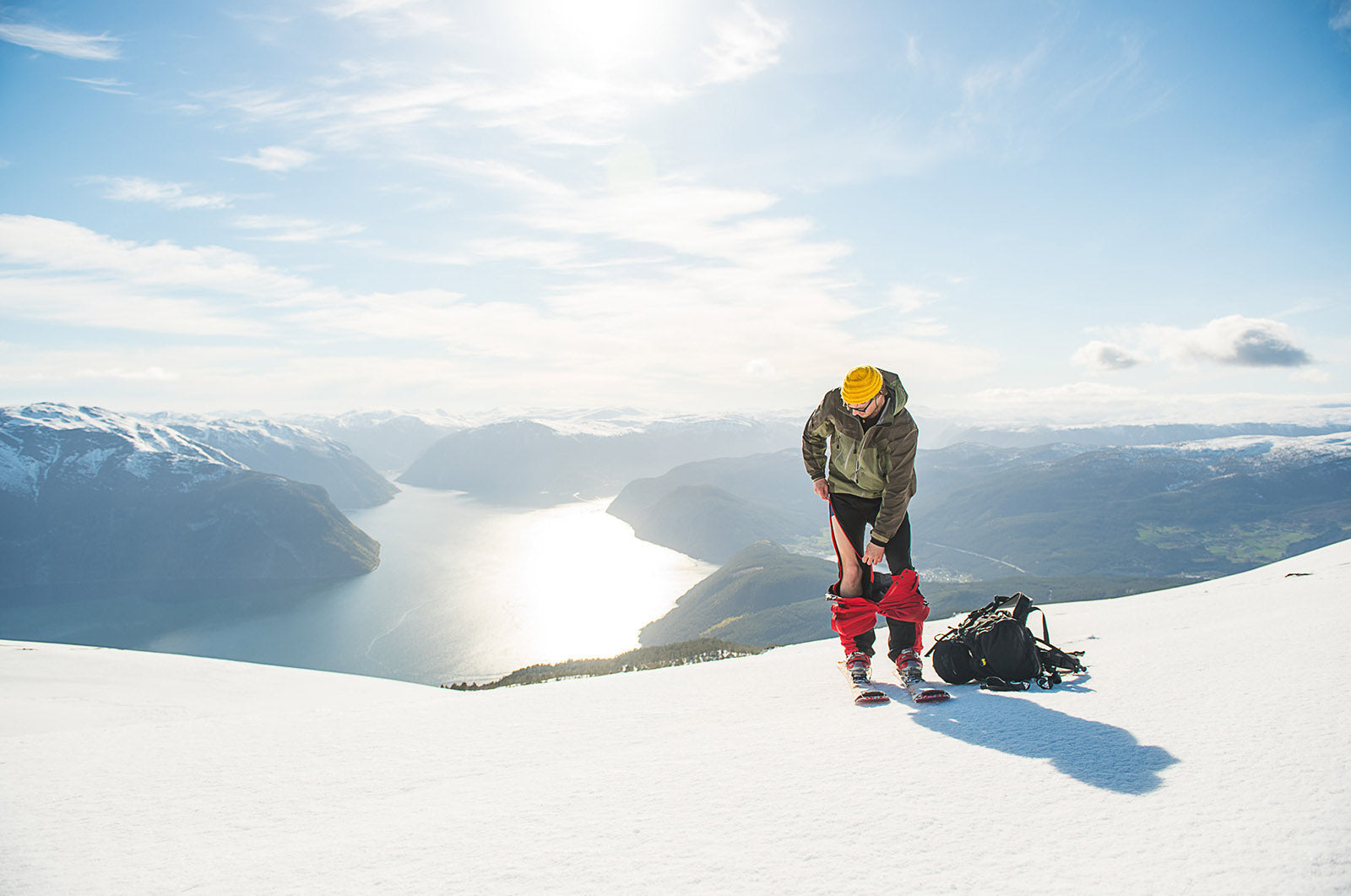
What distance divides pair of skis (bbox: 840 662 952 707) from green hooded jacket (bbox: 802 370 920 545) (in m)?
1.22

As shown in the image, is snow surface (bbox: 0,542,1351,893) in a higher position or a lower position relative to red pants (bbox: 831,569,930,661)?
lower

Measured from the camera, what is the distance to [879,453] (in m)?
5.38

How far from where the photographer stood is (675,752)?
361cm

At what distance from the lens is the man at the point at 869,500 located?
17.2 ft

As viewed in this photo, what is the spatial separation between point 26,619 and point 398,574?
298 ft

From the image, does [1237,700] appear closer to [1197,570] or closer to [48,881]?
[48,881]

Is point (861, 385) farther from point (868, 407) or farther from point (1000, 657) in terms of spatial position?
point (1000, 657)

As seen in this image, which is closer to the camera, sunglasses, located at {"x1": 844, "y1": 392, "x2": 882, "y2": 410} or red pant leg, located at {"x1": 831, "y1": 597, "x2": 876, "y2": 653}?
sunglasses, located at {"x1": 844, "y1": 392, "x2": 882, "y2": 410}

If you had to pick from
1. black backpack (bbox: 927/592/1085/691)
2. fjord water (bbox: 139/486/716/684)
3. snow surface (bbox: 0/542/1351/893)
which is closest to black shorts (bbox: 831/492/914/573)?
black backpack (bbox: 927/592/1085/691)

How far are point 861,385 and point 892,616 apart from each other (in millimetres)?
2240

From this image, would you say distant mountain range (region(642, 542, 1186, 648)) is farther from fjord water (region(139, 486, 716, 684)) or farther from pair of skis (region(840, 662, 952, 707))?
pair of skis (region(840, 662, 952, 707))

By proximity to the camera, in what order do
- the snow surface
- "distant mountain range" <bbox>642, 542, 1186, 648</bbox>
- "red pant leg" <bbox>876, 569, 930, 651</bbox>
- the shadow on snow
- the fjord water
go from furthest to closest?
"distant mountain range" <bbox>642, 542, 1186, 648</bbox>
the fjord water
"red pant leg" <bbox>876, 569, 930, 651</bbox>
the shadow on snow
the snow surface

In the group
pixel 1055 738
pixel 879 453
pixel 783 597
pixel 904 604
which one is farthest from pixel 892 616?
pixel 783 597

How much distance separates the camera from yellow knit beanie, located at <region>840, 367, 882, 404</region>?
200 inches
